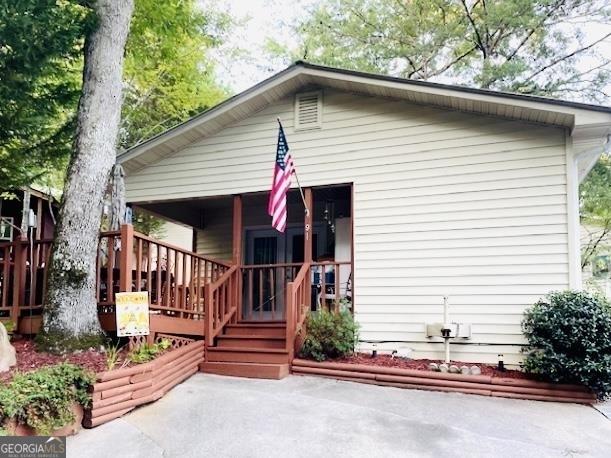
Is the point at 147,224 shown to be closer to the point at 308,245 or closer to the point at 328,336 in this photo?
the point at 308,245

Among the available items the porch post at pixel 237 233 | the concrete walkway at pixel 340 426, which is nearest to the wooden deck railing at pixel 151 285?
the porch post at pixel 237 233

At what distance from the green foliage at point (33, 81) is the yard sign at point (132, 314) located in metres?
3.46

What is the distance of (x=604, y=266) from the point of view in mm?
13781

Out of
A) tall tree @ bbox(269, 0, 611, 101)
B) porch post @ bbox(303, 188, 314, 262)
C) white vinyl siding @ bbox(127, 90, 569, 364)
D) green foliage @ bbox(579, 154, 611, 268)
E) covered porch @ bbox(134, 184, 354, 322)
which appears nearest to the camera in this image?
white vinyl siding @ bbox(127, 90, 569, 364)

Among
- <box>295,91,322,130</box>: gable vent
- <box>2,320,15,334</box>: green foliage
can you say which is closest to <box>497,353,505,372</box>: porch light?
<box>295,91,322,130</box>: gable vent

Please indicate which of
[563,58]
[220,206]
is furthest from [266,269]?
[563,58]

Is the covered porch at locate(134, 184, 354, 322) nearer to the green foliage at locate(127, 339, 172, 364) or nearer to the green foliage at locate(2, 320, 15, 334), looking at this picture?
the green foliage at locate(127, 339, 172, 364)

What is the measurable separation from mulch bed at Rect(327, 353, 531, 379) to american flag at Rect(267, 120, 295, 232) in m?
2.09

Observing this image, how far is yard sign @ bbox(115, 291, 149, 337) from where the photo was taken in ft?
17.8

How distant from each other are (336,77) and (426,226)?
2687 millimetres

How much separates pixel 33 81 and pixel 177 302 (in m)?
3.66

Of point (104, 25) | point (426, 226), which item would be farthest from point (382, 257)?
point (104, 25)

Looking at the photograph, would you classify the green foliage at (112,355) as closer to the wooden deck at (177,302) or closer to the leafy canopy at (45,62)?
the wooden deck at (177,302)

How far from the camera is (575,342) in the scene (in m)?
5.60
